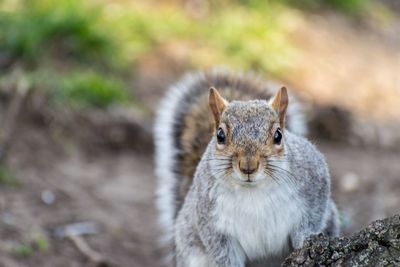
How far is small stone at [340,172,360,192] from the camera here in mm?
4218

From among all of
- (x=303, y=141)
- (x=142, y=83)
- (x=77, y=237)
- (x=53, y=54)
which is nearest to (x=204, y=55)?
(x=142, y=83)

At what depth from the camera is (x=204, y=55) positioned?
543cm

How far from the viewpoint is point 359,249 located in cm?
204

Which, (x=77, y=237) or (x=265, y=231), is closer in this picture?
(x=265, y=231)

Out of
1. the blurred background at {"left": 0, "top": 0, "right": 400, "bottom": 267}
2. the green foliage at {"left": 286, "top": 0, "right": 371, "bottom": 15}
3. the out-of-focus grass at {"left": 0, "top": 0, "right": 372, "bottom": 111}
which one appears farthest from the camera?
the green foliage at {"left": 286, "top": 0, "right": 371, "bottom": 15}

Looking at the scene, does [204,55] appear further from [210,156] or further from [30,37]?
[210,156]

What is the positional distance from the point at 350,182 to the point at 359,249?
2.25 m

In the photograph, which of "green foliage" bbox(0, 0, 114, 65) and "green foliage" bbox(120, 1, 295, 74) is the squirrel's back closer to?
"green foliage" bbox(0, 0, 114, 65)

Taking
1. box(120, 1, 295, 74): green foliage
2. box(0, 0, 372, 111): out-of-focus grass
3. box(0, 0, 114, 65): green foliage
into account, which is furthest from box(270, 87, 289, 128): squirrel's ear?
box(120, 1, 295, 74): green foliage

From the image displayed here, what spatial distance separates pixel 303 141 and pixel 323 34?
380cm

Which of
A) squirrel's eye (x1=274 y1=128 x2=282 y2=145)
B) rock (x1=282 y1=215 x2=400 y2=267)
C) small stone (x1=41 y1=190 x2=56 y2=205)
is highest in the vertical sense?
squirrel's eye (x1=274 y1=128 x2=282 y2=145)

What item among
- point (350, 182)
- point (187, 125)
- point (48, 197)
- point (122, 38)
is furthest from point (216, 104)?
point (122, 38)

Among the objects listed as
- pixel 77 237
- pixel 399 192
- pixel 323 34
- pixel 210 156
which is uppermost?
pixel 323 34

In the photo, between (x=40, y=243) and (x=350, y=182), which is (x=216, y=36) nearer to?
(x=350, y=182)
